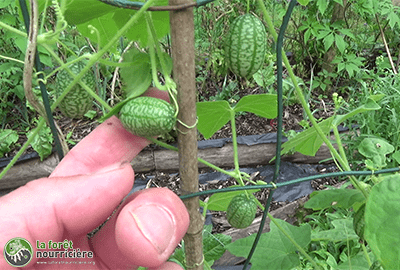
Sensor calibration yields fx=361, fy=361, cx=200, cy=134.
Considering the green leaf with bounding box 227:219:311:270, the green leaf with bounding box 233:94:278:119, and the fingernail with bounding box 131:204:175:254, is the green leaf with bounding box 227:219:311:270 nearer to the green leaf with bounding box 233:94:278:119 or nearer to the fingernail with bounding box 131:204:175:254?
the green leaf with bounding box 233:94:278:119

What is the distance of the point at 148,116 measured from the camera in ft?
1.86

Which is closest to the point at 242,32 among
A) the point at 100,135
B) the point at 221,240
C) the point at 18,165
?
the point at 100,135

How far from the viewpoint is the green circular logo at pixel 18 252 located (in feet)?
1.68

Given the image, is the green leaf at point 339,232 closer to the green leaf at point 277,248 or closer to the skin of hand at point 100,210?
the green leaf at point 277,248

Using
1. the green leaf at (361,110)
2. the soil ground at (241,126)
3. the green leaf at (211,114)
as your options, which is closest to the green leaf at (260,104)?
the green leaf at (211,114)

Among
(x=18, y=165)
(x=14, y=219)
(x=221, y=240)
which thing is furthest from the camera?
(x=18, y=165)

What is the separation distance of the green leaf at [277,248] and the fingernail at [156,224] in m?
0.49

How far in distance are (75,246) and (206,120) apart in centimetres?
41

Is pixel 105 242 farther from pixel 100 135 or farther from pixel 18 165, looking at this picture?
pixel 18 165

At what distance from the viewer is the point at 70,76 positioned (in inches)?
26.5

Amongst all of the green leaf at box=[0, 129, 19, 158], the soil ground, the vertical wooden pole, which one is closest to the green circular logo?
the vertical wooden pole

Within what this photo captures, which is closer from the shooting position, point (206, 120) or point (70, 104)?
point (70, 104)

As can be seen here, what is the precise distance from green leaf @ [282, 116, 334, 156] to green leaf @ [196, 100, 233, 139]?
0.59ft

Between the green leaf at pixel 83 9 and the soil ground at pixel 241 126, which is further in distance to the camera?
the soil ground at pixel 241 126
